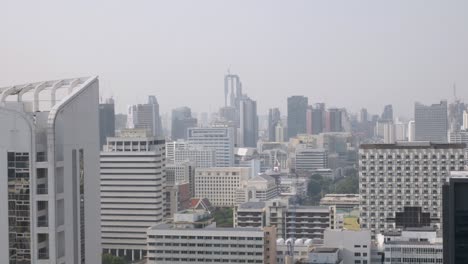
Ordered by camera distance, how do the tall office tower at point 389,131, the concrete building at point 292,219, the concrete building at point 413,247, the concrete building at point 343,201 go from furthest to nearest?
the tall office tower at point 389,131
the concrete building at point 343,201
the concrete building at point 292,219
the concrete building at point 413,247

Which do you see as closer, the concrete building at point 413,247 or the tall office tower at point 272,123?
the concrete building at point 413,247

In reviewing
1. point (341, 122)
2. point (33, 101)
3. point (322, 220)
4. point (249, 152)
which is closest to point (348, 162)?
point (341, 122)

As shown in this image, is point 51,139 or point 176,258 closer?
point 51,139

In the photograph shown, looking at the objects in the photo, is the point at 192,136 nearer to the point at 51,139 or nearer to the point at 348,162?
the point at 348,162

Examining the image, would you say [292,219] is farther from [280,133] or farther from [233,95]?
[280,133]

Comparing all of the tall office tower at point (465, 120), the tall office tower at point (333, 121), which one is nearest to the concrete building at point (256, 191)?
the tall office tower at point (333, 121)

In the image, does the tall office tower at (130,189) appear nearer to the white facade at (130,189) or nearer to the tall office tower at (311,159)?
the white facade at (130,189)
